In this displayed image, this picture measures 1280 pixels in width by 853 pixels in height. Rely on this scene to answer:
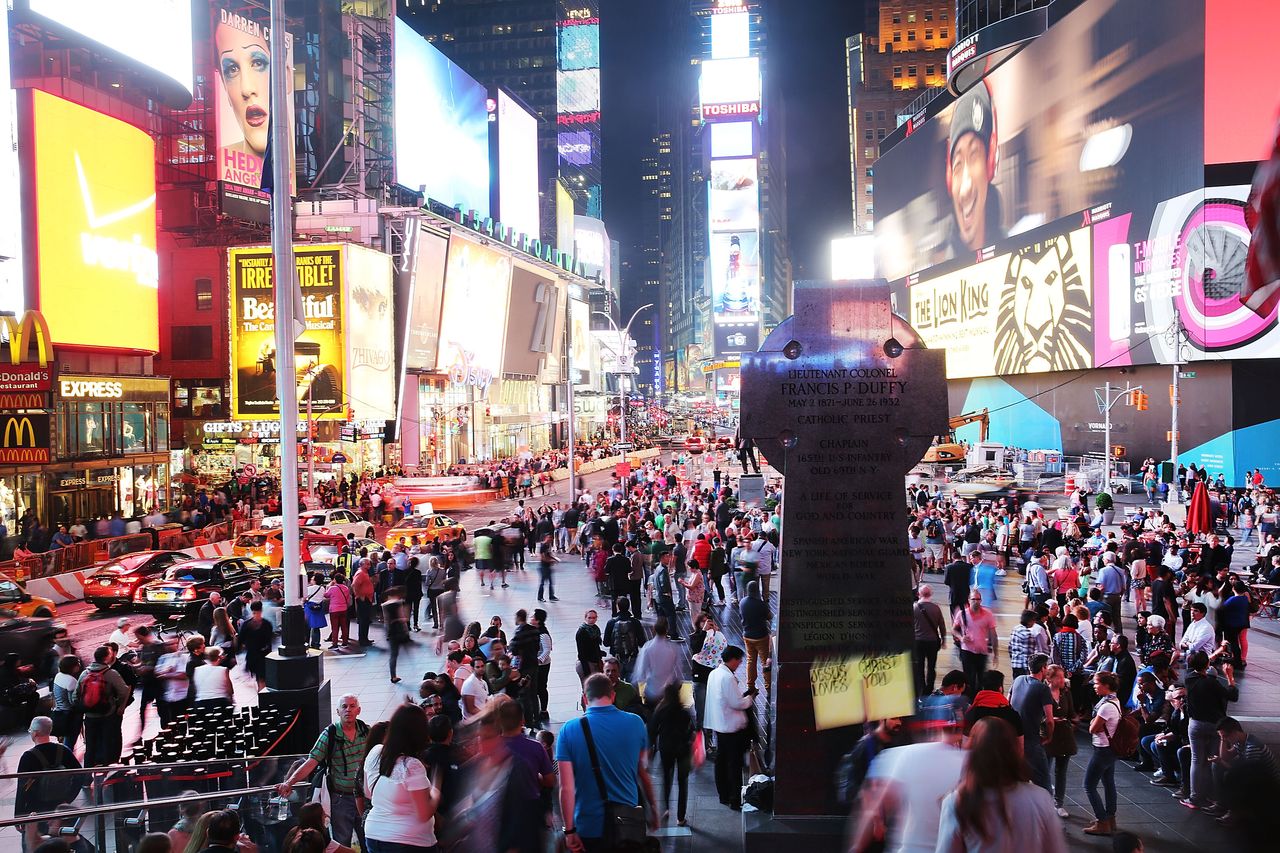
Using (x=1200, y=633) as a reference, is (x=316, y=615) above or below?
below

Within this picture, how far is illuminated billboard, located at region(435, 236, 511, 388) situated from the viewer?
58.6 meters

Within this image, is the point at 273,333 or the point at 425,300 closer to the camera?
the point at 273,333

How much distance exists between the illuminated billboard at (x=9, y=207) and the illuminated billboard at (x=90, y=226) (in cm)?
47

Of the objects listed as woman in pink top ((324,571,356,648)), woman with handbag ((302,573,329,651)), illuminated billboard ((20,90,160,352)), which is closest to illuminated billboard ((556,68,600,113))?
illuminated billboard ((20,90,160,352))

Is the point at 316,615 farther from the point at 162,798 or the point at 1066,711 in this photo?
the point at 1066,711

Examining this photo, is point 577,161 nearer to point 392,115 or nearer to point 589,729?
point 392,115

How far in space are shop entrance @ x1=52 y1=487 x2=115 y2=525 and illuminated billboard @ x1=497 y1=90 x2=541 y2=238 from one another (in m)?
46.0

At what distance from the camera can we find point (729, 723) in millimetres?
8188

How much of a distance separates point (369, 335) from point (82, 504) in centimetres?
1957

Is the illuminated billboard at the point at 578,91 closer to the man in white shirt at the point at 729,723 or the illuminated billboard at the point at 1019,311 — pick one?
the illuminated billboard at the point at 1019,311

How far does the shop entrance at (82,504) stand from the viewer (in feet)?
98.1

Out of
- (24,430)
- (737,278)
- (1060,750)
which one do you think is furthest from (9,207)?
(737,278)

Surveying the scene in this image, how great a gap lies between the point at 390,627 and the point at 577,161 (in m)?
145

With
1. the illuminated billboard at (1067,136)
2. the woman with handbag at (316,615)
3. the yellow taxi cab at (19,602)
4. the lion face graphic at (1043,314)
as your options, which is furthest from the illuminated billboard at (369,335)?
the illuminated billboard at (1067,136)
